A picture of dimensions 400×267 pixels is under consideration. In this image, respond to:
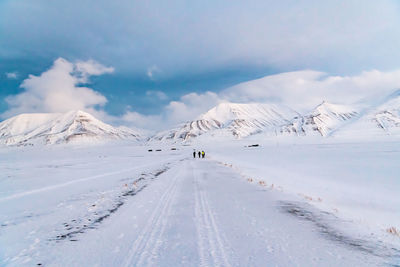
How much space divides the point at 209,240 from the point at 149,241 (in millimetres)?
1419

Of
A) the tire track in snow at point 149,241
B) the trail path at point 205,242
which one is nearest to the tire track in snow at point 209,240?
the trail path at point 205,242

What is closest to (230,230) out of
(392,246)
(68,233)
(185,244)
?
(185,244)

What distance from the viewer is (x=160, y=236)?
5.70 meters

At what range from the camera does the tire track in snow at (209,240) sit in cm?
440

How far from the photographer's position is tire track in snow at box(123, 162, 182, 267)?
4.47 metres

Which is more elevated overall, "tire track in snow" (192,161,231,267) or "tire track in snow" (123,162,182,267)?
"tire track in snow" (123,162,182,267)

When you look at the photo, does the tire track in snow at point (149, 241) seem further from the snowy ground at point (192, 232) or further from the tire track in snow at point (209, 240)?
the tire track in snow at point (209, 240)

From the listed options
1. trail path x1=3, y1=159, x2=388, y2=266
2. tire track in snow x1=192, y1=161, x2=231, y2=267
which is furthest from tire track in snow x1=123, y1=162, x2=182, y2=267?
tire track in snow x1=192, y1=161, x2=231, y2=267

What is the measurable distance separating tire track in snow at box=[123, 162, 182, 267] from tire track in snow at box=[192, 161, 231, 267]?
979mm

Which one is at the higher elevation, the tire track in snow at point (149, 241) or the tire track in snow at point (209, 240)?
the tire track in snow at point (149, 241)

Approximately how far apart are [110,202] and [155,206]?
230 cm

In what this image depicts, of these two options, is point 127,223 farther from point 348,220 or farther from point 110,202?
point 348,220

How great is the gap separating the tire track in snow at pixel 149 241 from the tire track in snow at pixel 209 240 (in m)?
0.98

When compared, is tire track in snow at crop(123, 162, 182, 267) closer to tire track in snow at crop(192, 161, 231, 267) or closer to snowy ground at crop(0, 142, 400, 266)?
snowy ground at crop(0, 142, 400, 266)
